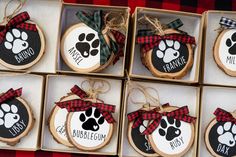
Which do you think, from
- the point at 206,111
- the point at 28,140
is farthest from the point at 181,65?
the point at 28,140

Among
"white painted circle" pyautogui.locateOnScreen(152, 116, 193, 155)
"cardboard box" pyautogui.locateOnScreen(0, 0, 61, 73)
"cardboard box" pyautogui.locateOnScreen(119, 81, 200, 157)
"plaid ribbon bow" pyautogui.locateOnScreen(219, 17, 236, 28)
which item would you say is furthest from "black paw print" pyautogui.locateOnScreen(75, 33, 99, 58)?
"plaid ribbon bow" pyautogui.locateOnScreen(219, 17, 236, 28)

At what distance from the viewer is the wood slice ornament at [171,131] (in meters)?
1.36

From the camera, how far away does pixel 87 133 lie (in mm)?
1366

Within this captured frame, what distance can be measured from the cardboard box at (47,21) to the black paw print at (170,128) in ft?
1.36

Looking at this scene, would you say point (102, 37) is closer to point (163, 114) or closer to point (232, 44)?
point (163, 114)

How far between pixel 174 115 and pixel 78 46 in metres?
0.39

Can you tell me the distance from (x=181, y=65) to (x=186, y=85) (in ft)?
0.31

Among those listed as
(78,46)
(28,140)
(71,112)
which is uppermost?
(78,46)

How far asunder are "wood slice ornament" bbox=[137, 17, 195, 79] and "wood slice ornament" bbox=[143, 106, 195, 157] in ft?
0.42

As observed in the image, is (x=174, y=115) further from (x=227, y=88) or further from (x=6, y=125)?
(x=6, y=125)

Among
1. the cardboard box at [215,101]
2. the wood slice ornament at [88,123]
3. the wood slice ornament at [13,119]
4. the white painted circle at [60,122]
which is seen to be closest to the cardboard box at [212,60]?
the cardboard box at [215,101]

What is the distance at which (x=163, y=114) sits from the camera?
53.8 inches

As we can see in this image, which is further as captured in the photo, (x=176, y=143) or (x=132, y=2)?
(x=132, y=2)

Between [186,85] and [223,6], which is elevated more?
[223,6]
